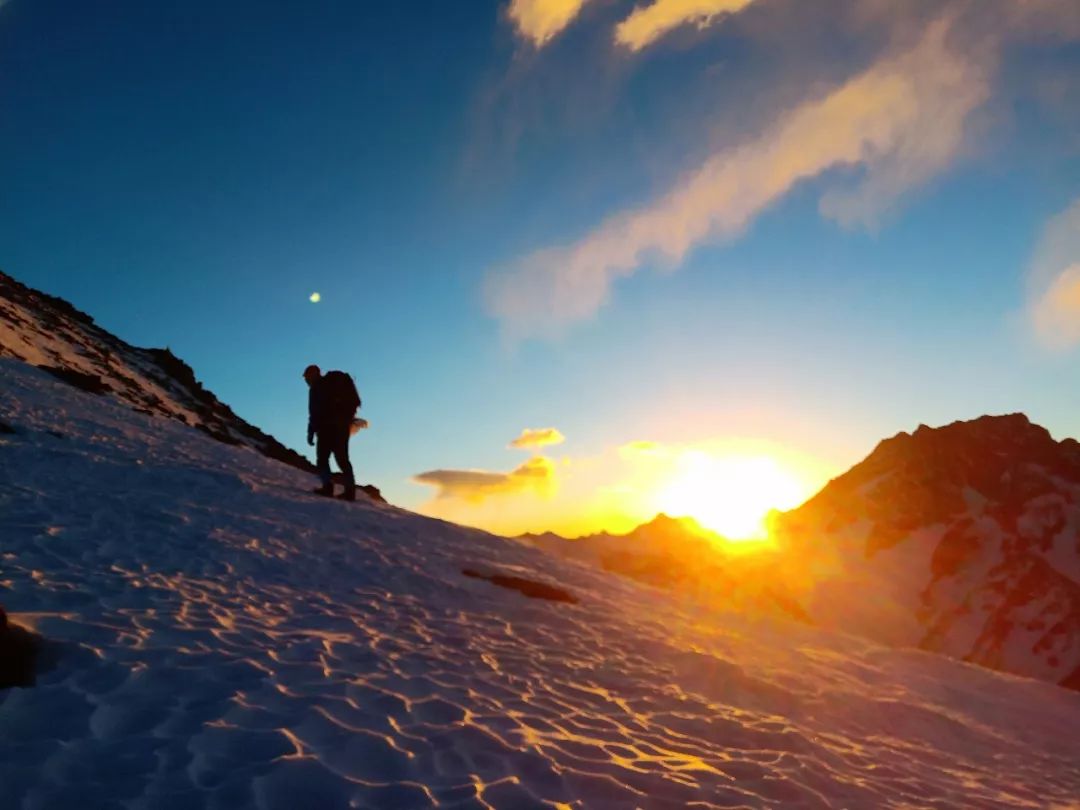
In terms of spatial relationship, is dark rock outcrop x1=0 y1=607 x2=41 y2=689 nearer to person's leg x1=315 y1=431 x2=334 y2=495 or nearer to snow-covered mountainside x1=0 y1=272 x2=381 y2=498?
person's leg x1=315 y1=431 x2=334 y2=495

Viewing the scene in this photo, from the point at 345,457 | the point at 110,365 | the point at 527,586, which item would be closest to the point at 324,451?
the point at 345,457

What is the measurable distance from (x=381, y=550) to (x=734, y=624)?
8182 mm

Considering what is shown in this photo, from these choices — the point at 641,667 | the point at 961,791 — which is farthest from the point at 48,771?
the point at 961,791

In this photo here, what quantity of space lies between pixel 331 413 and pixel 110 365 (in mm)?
23532

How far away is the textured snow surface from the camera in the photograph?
5270mm

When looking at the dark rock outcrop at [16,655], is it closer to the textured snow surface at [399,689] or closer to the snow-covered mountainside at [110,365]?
the textured snow surface at [399,689]

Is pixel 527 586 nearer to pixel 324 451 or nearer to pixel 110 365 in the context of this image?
pixel 324 451

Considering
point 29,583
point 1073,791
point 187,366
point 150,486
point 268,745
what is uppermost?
point 187,366

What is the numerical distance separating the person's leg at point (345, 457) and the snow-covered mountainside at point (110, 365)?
9629 millimetres

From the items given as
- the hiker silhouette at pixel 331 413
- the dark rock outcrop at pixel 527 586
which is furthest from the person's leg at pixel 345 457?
Answer: the dark rock outcrop at pixel 527 586

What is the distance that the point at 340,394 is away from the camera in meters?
19.8

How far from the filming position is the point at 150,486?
15898mm

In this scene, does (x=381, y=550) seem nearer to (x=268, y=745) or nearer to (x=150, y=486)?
(x=150, y=486)

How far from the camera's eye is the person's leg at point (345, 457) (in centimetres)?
1980
